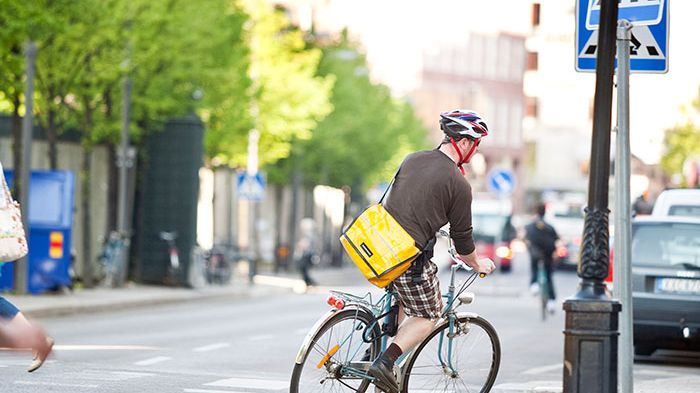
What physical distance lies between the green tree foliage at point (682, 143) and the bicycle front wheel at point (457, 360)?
5673cm

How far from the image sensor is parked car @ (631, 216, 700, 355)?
653 inches

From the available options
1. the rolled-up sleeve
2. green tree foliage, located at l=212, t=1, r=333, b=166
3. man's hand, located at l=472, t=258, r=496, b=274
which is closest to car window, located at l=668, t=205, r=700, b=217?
man's hand, located at l=472, t=258, r=496, b=274

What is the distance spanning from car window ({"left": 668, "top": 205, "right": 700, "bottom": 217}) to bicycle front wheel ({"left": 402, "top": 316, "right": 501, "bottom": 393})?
32.7 ft

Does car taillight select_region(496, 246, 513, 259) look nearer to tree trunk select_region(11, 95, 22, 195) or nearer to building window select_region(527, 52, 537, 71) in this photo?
tree trunk select_region(11, 95, 22, 195)

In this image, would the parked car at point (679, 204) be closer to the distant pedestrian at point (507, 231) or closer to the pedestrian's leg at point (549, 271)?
the pedestrian's leg at point (549, 271)

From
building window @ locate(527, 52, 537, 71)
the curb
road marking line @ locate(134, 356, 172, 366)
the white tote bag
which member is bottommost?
the curb

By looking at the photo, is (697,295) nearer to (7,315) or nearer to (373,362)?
(373,362)

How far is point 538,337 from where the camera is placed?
21.0 m

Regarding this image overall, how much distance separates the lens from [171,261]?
34.4 m

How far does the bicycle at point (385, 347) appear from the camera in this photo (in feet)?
31.0

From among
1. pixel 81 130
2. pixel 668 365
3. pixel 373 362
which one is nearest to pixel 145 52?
pixel 81 130

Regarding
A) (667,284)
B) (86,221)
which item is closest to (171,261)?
(86,221)

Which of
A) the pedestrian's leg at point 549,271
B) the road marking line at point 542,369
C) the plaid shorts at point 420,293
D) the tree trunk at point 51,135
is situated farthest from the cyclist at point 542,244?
the plaid shorts at point 420,293

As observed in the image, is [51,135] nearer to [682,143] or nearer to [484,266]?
[484,266]
